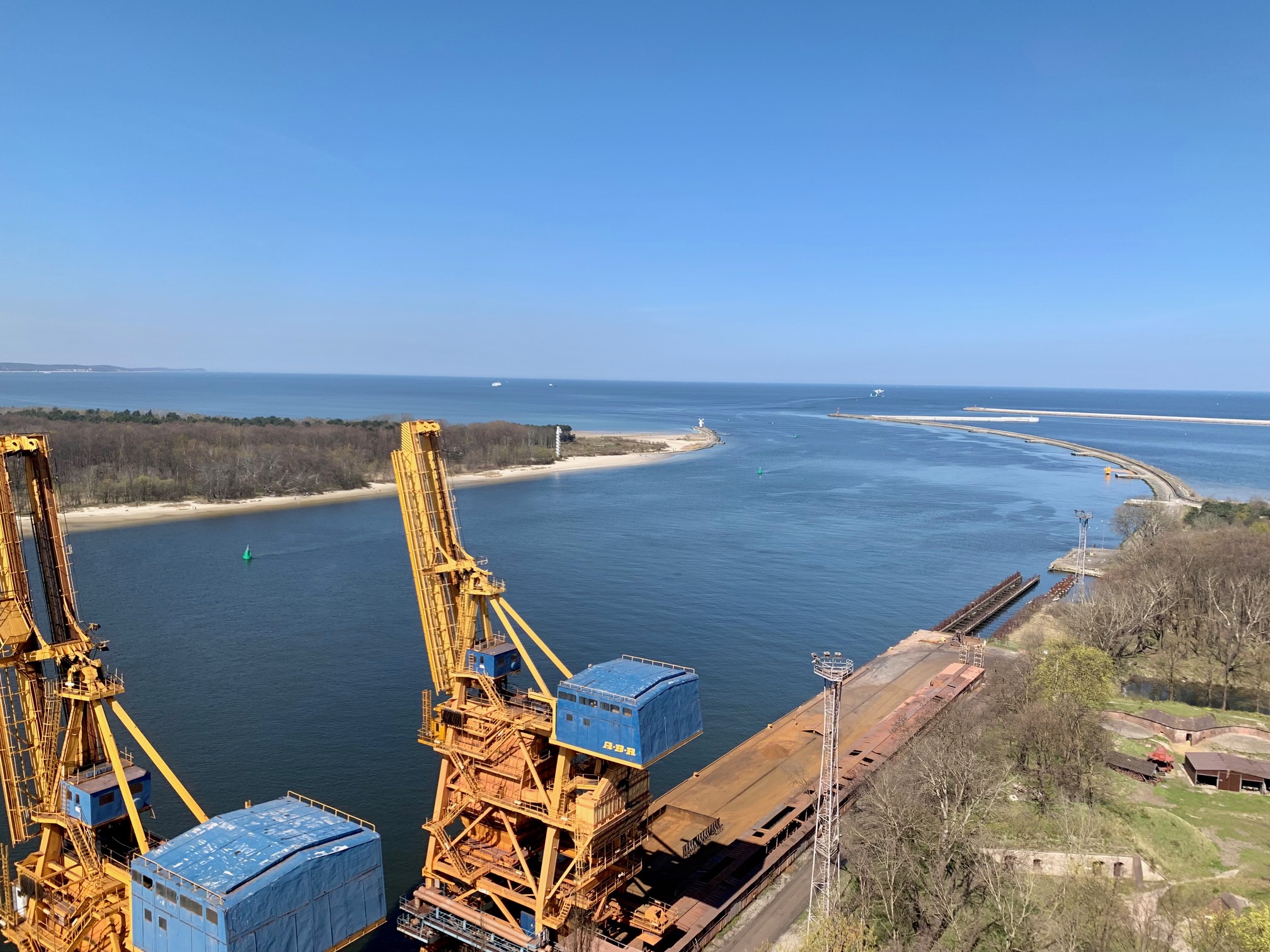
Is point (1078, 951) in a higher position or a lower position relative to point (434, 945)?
higher

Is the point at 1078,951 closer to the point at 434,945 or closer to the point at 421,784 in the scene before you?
the point at 434,945

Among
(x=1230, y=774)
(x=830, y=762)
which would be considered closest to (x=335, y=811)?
(x=830, y=762)

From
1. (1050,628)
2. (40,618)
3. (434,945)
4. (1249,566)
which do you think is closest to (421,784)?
(434,945)

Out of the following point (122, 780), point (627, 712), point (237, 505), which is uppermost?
point (627, 712)

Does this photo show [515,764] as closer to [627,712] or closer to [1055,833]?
[627,712]

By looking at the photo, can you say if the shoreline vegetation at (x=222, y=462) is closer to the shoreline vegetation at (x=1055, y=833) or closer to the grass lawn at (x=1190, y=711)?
the shoreline vegetation at (x=1055, y=833)
